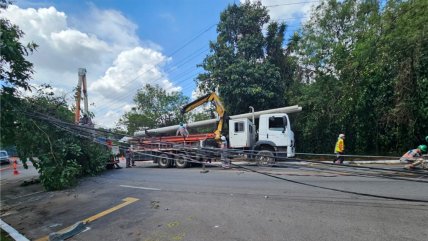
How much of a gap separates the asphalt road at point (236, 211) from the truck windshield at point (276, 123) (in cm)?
557

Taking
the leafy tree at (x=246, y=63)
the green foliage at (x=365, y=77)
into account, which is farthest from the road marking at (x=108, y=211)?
the leafy tree at (x=246, y=63)

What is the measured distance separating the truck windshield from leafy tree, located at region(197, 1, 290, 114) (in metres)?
7.40

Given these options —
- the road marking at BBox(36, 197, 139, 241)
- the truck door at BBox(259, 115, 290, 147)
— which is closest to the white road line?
the road marking at BBox(36, 197, 139, 241)

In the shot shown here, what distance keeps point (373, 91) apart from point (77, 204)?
17611 mm

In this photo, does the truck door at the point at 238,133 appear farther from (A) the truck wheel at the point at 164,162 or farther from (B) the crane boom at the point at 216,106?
(A) the truck wheel at the point at 164,162

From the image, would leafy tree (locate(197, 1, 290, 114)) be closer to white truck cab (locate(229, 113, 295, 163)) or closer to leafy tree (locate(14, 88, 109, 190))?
white truck cab (locate(229, 113, 295, 163))

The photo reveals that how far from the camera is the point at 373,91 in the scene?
742 inches

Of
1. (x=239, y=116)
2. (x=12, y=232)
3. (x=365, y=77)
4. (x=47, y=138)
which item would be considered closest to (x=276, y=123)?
(x=239, y=116)

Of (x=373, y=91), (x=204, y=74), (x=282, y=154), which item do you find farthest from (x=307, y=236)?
(x=204, y=74)

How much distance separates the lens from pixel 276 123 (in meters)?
16.1

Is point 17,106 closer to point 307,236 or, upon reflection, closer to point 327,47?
point 307,236

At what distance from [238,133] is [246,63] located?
9.39m

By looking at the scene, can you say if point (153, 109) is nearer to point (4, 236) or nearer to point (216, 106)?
point (216, 106)

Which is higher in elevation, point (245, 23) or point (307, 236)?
point (245, 23)
